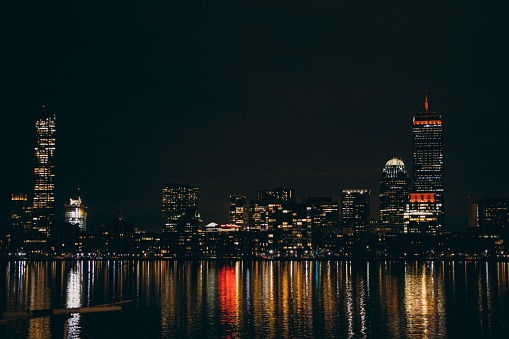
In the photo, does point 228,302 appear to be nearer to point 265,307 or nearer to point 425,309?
point 265,307

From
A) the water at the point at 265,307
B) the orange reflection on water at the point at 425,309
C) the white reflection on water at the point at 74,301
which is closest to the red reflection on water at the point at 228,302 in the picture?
the water at the point at 265,307

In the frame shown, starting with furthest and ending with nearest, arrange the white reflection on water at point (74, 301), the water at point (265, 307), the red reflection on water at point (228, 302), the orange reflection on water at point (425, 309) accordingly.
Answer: the red reflection on water at point (228, 302), the orange reflection on water at point (425, 309), the water at point (265, 307), the white reflection on water at point (74, 301)

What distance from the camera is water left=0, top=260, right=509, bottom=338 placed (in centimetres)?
6269

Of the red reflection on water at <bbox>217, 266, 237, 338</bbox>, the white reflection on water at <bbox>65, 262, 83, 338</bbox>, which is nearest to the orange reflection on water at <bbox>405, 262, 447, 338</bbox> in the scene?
the red reflection on water at <bbox>217, 266, 237, 338</bbox>

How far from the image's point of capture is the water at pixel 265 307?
62688 mm

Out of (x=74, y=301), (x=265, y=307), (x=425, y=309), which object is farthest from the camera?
(x=74, y=301)

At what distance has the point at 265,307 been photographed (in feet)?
267

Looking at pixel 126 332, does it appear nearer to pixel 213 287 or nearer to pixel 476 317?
pixel 476 317

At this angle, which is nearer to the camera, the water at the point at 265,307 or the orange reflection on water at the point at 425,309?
the water at the point at 265,307

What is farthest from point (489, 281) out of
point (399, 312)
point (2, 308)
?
point (2, 308)

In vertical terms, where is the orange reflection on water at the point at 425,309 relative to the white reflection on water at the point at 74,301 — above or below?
below

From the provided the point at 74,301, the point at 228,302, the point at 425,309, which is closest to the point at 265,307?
the point at 228,302

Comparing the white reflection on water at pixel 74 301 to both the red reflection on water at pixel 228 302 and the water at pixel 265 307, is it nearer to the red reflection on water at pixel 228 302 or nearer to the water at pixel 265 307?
the water at pixel 265 307

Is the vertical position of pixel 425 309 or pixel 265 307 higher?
pixel 265 307
